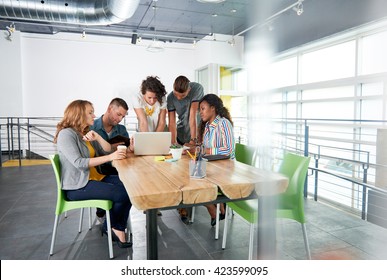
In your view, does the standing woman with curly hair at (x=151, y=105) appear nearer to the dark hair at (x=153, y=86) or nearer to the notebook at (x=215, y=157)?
the dark hair at (x=153, y=86)

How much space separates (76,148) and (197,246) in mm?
1031

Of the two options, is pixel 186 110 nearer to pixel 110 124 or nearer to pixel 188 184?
pixel 110 124

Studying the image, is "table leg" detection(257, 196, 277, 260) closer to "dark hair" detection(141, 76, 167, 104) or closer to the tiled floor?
the tiled floor

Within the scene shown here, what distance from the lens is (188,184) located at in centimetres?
119

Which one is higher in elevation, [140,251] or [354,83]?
[354,83]

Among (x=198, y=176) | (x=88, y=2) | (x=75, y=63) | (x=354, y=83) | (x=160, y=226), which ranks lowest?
(x=160, y=226)

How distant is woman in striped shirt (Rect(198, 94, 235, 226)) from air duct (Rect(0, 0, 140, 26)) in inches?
99.8

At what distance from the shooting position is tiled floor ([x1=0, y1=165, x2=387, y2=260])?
1.85 metres

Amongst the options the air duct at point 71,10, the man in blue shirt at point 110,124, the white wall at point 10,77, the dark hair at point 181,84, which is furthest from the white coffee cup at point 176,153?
the white wall at point 10,77

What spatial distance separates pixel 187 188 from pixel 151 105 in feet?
4.60

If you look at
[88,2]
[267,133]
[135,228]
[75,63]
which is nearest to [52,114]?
[75,63]

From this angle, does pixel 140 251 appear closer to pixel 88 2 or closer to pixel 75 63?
pixel 88 2

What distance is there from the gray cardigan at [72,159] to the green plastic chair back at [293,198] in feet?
3.17

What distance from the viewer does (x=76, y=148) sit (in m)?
1.70
